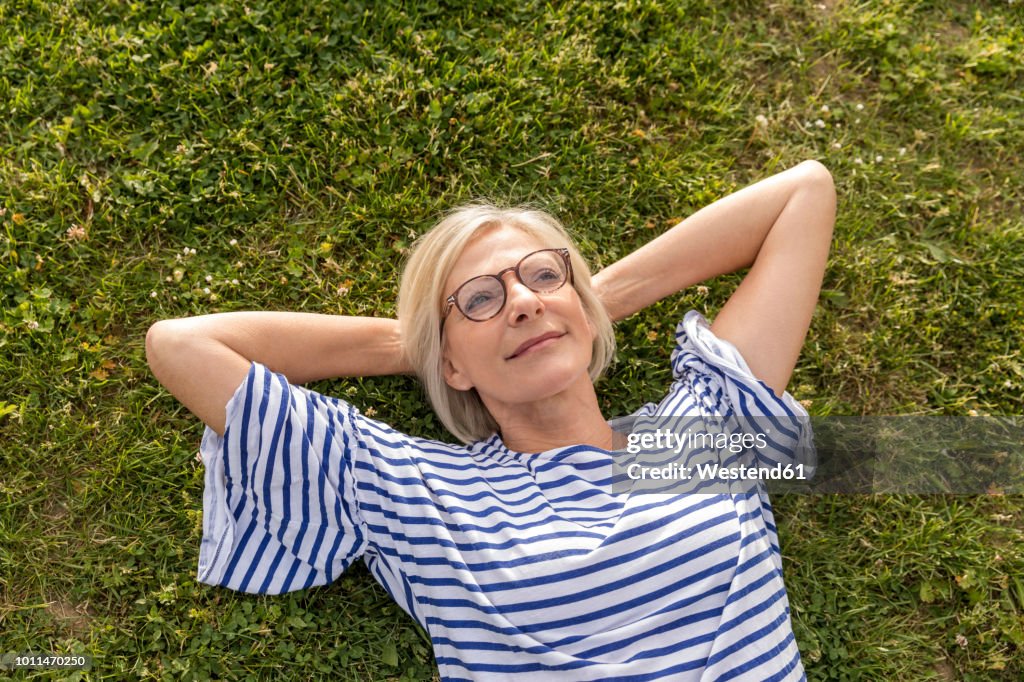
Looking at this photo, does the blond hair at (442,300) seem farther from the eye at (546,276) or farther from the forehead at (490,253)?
the eye at (546,276)

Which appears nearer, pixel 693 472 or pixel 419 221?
pixel 693 472

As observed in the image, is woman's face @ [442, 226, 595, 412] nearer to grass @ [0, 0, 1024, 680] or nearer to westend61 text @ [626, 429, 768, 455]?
westend61 text @ [626, 429, 768, 455]

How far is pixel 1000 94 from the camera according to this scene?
17.5 feet

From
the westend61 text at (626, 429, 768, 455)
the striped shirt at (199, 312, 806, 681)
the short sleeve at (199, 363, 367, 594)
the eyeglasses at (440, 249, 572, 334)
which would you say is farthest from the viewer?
the westend61 text at (626, 429, 768, 455)

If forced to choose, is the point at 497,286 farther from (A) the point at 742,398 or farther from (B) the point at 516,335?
(A) the point at 742,398

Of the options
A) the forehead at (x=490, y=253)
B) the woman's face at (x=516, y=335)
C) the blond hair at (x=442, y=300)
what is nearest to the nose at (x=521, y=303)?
the woman's face at (x=516, y=335)

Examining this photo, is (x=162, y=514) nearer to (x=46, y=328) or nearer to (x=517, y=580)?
(x=46, y=328)

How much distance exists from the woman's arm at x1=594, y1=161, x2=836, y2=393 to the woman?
12 millimetres

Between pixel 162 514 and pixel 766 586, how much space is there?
3.04 metres

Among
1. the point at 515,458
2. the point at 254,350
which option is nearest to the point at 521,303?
the point at 515,458

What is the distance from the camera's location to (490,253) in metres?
3.79

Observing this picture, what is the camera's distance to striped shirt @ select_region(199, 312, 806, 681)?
339cm

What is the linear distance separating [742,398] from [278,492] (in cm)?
219

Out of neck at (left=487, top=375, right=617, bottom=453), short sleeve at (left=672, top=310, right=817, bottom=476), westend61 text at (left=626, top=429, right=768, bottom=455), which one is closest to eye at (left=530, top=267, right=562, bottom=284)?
neck at (left=487, top=375, right=617, bottom=453)
